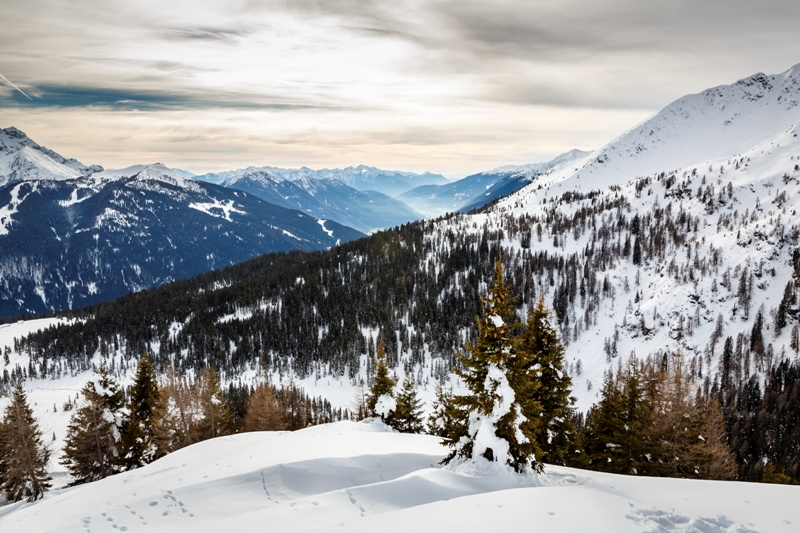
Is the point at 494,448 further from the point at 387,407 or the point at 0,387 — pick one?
the point at 0,387

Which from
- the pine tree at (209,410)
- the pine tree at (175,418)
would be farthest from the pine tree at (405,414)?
the pine tree at (175,418)

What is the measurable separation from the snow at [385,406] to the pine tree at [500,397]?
18.7 meters

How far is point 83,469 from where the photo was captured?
38.4 meters

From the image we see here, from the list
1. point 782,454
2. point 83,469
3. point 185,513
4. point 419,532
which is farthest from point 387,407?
point 782,454

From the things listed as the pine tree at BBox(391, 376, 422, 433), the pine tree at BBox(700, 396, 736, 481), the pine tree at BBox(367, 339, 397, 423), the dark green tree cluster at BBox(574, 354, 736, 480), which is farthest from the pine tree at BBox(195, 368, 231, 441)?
the pine tree at BBox(700, 396, 736, 481)

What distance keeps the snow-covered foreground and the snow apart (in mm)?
13091

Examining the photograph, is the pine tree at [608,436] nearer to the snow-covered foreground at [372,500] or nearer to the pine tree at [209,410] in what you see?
the snow-covered foreground at [372,500]

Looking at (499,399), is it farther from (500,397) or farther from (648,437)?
(648,437)

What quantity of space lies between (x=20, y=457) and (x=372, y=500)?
4033cm

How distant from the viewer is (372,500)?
555 inches

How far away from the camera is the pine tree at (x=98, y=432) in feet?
121

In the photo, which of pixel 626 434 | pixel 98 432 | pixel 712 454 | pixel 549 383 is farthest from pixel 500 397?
pixel 98 432

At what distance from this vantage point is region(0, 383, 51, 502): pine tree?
34500 millimetres

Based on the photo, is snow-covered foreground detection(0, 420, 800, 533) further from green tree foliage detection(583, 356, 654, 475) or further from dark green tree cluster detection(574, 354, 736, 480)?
dark green tree cluster detection(574, 354, 736, 480)
